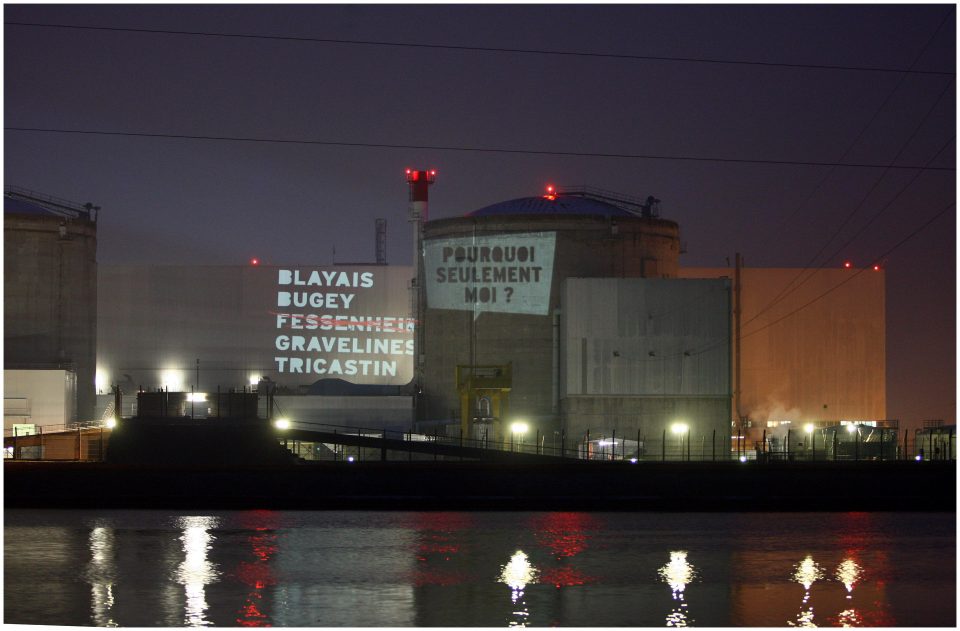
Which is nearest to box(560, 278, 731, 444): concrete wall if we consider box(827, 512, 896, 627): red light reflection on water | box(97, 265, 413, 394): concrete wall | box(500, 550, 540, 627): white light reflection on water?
box(97, 265, 413, 394): concrete wall

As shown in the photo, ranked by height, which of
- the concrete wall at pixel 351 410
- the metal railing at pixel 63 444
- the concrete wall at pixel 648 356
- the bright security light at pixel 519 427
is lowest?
the metal railing at pixel 63 444

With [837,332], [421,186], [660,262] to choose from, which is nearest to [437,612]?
[660,262]

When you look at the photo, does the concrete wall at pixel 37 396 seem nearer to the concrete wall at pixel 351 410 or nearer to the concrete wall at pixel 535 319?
the concrete wall at pixel 351 410

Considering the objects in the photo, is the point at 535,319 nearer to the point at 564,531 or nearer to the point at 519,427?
the point at 519,427

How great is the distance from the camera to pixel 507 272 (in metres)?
52.6

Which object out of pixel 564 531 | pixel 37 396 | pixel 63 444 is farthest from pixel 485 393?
pixel 564 531

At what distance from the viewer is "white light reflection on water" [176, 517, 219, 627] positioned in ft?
42.2

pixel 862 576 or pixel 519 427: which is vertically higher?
pixel 519 427

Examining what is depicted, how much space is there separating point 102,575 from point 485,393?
3597 cm

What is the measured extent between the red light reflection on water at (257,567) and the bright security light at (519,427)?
1020 inches

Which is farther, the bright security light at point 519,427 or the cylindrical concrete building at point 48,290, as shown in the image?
the cylindrical concrete building at point 48,290

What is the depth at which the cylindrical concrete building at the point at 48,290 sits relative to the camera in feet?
204

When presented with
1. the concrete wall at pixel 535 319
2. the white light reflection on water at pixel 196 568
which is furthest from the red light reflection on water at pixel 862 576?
the concrete wall at pixel 535 319

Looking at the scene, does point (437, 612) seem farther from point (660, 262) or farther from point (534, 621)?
point (660, 262)
